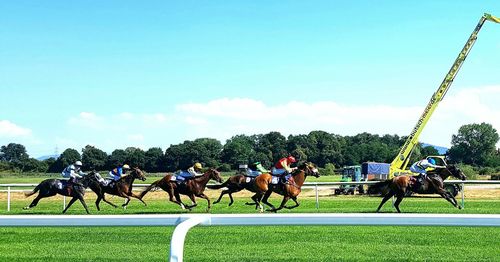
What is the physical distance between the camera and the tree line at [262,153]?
286ft

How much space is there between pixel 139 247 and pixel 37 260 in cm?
131

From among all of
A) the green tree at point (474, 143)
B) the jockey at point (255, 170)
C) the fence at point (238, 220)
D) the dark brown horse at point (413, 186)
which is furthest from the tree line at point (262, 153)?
the fence at point (238, 220)

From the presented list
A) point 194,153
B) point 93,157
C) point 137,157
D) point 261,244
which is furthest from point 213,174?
point 93,157

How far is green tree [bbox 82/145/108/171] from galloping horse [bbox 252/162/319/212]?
75.7 meters

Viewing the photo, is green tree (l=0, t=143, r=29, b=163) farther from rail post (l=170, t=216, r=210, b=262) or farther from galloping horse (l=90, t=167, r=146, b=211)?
rail post (l=170, t=216, r=210, b=262)

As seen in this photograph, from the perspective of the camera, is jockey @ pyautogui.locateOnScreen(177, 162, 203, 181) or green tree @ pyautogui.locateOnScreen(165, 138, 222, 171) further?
green tree @ pyautogui.locateOnScreen(165, 138, 222, 171)

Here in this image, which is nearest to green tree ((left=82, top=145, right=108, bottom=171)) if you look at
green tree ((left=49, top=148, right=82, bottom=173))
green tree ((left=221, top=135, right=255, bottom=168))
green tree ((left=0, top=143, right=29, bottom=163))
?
green tree ((left=49, top=148, right=82, bottom=173))

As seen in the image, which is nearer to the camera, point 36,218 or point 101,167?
point 36,218

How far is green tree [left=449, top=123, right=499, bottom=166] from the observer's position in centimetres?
9319

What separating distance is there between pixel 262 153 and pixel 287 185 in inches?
3270

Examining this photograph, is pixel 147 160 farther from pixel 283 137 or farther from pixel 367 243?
pixel 367 243

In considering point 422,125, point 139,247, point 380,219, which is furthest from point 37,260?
point 422,125

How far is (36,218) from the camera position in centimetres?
239

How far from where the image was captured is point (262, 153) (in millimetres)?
98500
